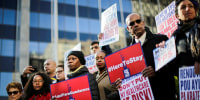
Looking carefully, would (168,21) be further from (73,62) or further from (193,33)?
(193,33)

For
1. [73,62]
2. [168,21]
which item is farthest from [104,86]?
[168,21]

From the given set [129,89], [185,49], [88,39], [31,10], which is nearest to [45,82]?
[129,89]

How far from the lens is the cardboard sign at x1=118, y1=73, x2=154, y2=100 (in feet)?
7.42

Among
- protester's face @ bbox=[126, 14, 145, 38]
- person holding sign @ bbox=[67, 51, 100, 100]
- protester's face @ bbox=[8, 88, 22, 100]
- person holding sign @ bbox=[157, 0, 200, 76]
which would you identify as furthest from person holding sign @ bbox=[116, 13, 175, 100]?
protester's face @ bbox=[8, 88, 22, 100]

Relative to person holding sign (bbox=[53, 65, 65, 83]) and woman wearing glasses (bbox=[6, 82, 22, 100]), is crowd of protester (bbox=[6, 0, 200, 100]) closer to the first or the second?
woman wearing glasses (bbox=[6, 82, 22, 100])

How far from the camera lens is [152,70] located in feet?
7.36

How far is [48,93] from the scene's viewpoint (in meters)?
3.40

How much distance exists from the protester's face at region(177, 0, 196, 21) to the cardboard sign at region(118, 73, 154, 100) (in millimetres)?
703

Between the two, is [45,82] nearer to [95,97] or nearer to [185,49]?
[95,97]

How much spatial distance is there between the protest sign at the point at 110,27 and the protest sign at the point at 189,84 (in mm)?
2355

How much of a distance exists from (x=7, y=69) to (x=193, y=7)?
57.0 feet

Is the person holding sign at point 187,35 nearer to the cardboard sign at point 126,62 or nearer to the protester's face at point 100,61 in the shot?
the cardboard sign at point 126,62

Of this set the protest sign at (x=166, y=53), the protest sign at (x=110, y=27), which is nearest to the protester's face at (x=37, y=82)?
the protest sign at (x=110, y=27)

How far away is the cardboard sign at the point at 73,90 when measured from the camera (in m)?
2.77
